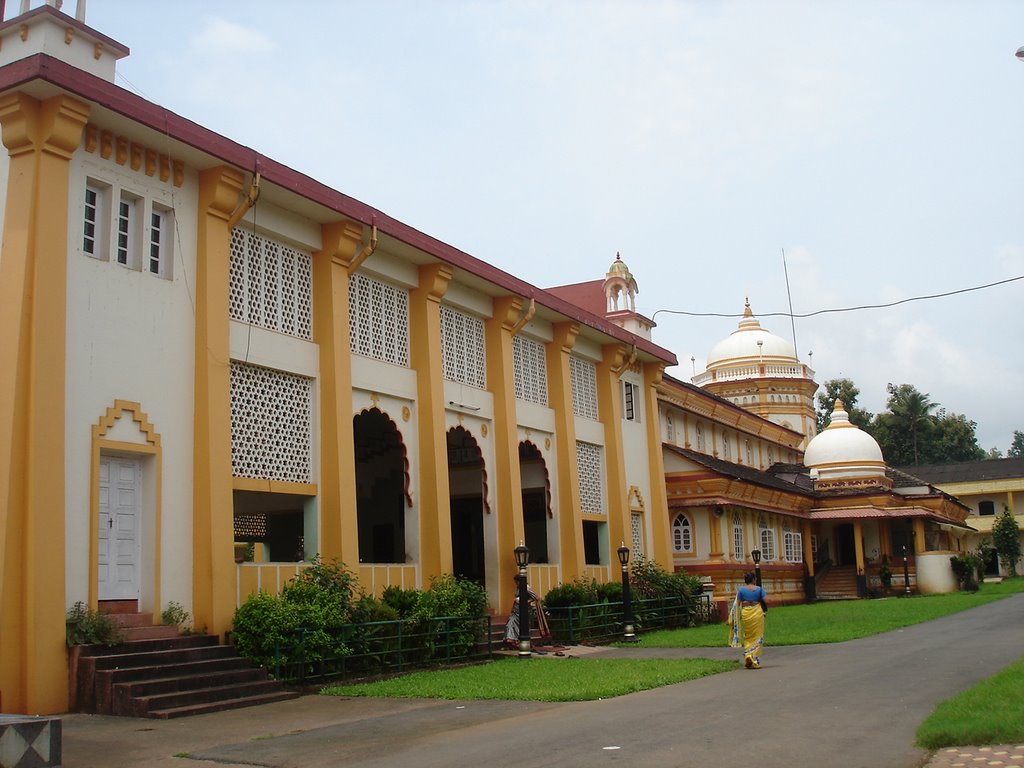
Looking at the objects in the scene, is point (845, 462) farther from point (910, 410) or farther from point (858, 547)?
point (910, 410)

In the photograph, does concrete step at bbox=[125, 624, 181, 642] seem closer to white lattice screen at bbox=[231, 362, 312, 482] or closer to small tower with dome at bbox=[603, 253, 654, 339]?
white lattice screen at bbox=[231, 362, 312, 482]

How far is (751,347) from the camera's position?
53156 millimetres

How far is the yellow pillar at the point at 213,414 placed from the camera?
48.3ft

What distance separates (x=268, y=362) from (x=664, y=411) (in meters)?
20.5

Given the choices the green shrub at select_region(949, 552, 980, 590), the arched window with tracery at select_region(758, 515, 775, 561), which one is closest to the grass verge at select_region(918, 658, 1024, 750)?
the arched window with tracery at select_region(758, 515, 775, 561)

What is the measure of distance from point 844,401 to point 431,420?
218ft

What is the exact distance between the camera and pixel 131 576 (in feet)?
46.1

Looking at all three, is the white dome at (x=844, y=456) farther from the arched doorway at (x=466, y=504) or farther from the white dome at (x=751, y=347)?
the arched doorway at (x=466, y=504)

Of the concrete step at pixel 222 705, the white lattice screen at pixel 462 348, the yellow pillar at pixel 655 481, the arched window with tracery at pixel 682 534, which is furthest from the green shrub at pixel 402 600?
the arched window with tracery at pixel 682 534

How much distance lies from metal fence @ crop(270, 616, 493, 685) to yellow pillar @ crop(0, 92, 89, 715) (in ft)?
10.6

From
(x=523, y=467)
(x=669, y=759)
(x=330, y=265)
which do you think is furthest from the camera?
(x=523, y=467)

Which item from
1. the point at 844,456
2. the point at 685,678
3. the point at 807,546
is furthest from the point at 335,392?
the point at 844,456

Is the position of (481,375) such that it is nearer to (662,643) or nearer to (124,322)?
(662,643)

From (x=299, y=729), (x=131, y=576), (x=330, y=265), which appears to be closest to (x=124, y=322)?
(x=131, y=576)
